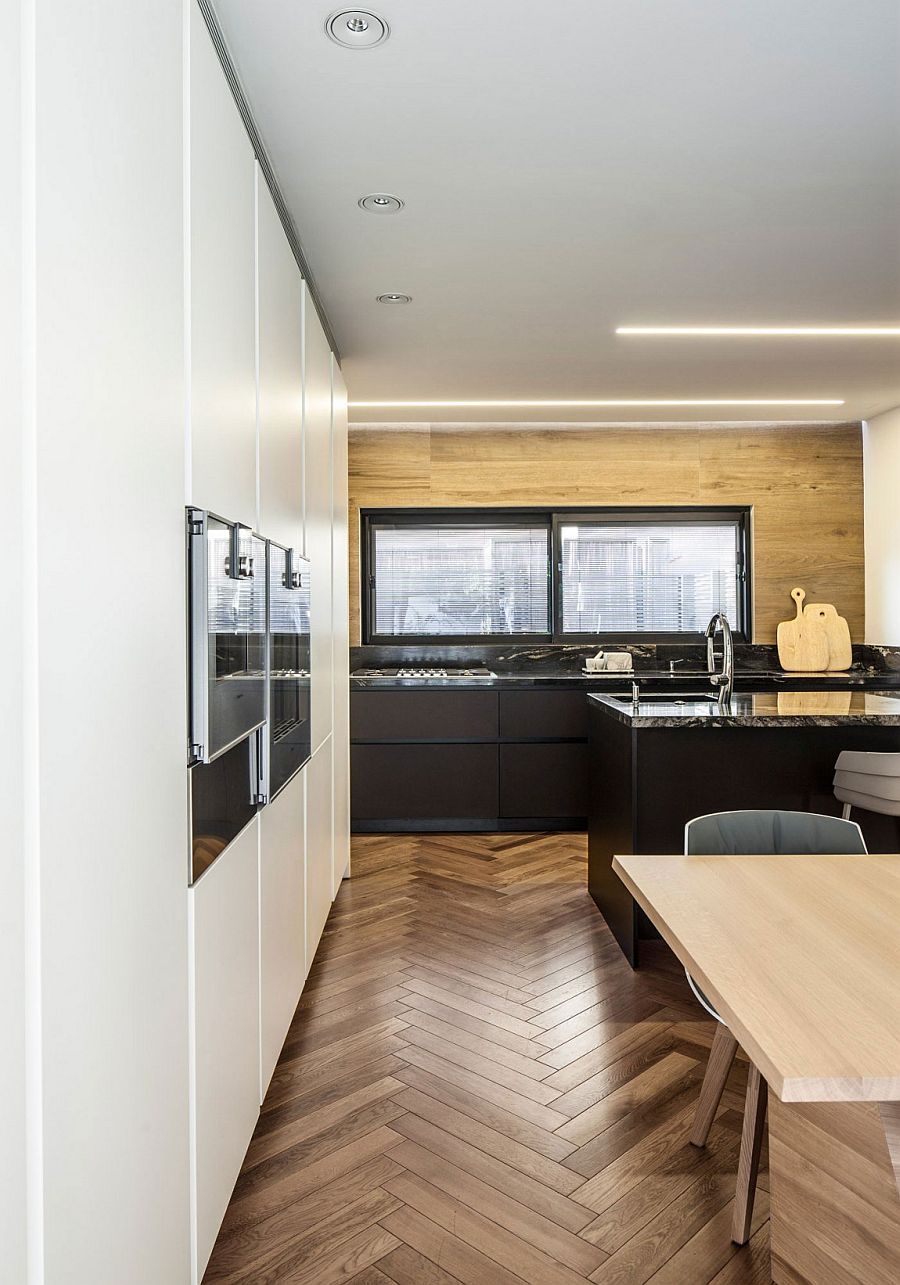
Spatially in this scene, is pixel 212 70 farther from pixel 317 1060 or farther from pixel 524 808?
pixel 524 808

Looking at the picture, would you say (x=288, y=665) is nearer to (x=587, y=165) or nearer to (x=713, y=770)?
(x=587, y=165)

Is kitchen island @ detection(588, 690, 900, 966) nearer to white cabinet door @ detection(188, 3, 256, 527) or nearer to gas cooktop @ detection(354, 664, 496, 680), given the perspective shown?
gas cooktop @ detection(354, 664, 496, 680)

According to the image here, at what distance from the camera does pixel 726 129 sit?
91.3 inches

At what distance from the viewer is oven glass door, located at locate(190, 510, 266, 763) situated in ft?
5.09

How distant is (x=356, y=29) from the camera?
6.21 ft

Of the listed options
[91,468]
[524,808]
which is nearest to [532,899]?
[524,808]

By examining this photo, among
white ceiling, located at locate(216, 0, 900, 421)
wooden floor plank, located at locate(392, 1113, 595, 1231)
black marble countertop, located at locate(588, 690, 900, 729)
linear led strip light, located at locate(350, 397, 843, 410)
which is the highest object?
linear led strip light, located at locate(350, 397, 843, 410)

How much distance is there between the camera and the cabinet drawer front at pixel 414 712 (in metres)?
5.22

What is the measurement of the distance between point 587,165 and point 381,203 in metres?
0.61

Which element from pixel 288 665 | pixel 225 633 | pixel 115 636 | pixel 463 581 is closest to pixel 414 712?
pixel 463 581

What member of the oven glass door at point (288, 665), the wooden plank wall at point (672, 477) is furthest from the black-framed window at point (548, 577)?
the oven glass door at point (288, 665)

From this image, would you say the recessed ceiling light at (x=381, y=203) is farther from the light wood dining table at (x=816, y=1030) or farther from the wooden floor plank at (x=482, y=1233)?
the wooden floor plank at (x=482, y=1233)

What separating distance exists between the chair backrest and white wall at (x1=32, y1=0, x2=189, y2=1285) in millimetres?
1322

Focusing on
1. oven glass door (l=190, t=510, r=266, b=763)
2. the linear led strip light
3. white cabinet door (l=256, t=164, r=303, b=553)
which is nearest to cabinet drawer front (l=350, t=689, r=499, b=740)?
the linear led strip light
